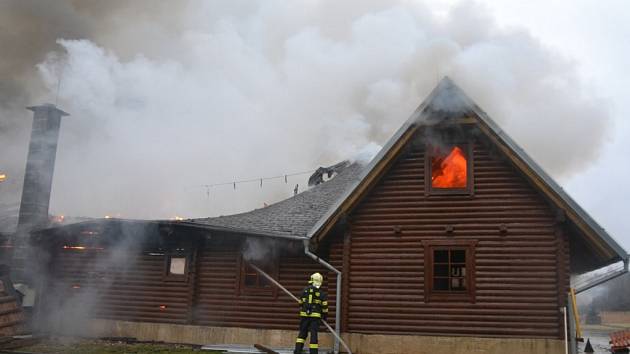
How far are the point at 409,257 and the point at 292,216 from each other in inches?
160

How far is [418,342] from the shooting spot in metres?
13.6

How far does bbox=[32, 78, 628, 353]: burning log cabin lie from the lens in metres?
13.3

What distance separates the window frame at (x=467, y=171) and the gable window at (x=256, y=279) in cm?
479

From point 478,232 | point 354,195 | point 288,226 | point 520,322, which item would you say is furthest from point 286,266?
point 520,322

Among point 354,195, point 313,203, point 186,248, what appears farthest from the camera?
point 313,203

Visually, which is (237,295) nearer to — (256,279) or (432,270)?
(256,279)

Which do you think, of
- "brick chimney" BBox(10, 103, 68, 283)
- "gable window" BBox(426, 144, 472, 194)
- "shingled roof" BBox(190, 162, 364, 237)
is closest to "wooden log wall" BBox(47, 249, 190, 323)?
"brick chimney" BBox(10, 103, 68, 283)

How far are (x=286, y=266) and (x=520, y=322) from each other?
20.2ft

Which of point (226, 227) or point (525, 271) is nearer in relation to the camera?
point (525, 271)

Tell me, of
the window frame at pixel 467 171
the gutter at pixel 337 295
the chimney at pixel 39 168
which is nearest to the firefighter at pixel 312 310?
the gutter at pixel 337 295

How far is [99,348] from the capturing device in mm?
14070

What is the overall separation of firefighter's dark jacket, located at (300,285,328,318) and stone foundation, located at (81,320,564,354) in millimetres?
1924

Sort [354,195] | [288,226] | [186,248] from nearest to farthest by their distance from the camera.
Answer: [354,195]
[288,226]
[186,248]

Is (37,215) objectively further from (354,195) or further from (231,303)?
(354,195)
